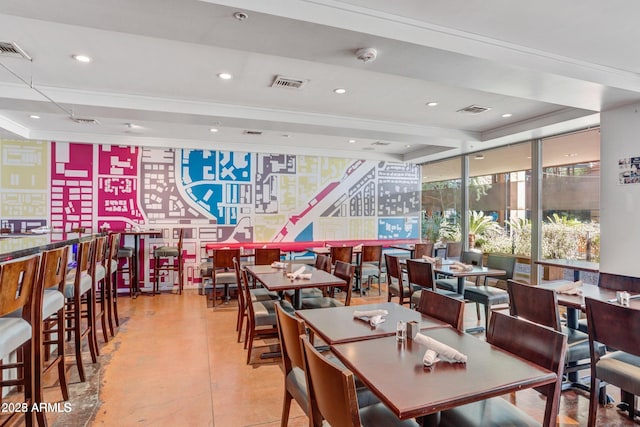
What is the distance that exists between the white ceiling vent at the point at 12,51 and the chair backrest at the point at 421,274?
4.41 metres

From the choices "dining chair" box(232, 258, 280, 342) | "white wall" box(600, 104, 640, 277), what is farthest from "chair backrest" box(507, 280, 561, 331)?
"dining chair" box(232, 258, 280, 342)

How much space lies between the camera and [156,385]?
309 centimetres

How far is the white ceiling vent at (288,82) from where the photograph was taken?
381 cm

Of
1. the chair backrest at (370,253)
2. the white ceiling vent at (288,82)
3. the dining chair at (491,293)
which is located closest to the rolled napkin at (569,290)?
the dining chair at (491,293)

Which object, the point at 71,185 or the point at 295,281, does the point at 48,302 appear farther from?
the point at 71,185

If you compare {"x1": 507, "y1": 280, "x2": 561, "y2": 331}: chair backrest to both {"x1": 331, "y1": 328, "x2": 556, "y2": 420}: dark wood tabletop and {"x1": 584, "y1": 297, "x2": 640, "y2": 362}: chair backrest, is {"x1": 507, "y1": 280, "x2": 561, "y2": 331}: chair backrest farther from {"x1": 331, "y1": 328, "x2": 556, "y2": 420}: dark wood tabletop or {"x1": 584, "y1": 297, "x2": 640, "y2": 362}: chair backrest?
{"x1": 331, "y1": 328, "x2": 556, "y2": 420}: dark wood tabletop

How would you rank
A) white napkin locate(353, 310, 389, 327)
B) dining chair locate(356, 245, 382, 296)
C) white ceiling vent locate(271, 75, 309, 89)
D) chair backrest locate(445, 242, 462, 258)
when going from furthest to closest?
chair backrest locate(445, 242, 462, 258)
dining chair locate(356, 245, 382, 296)
white ceiling vent locate(271, 75, 309, 89)
white napkin locate(353, 310, 389, 327)

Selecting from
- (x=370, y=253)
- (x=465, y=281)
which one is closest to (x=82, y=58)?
(x=370, y=253)

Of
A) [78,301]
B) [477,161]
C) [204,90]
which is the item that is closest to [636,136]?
[477,161]

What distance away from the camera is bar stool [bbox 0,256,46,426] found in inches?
75.7

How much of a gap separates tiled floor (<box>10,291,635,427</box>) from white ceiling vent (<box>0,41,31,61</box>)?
9.50 feet

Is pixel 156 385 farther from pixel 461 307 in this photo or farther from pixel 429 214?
pixel 429 214

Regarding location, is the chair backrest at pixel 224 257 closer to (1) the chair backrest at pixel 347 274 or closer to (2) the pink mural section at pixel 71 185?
(1) the chair backrest at pixel 347 274

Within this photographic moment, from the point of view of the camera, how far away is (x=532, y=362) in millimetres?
1762
